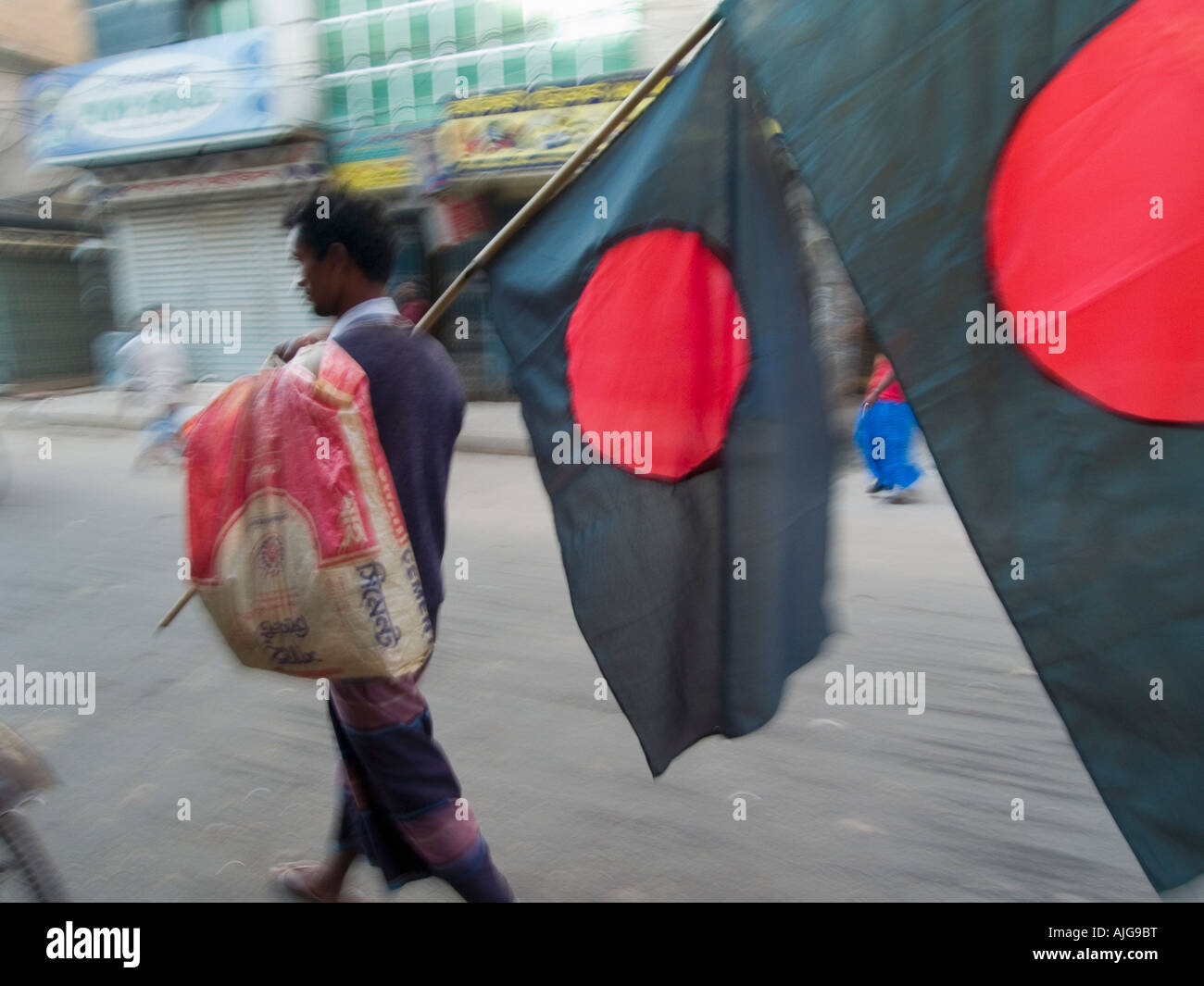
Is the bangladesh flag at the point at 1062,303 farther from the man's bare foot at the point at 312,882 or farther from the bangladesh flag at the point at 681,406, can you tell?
the man's bare foot at the point at 312,882

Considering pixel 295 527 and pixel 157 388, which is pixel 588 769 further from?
pixel 157 388

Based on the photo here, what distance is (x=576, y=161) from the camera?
1.99 m

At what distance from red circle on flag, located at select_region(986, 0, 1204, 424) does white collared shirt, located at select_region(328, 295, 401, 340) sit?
1.27 meters

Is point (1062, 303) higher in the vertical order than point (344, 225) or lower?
lower

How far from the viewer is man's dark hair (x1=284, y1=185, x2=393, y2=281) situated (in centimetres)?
220

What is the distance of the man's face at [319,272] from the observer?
7.25 ft

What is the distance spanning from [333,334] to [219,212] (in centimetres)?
1524

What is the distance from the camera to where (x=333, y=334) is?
216 centimetres

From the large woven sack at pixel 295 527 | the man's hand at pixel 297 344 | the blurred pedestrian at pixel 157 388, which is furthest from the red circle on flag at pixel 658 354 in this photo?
the blurred pedestrian at pixel 157 388

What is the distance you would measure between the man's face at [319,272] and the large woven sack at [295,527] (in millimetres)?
319

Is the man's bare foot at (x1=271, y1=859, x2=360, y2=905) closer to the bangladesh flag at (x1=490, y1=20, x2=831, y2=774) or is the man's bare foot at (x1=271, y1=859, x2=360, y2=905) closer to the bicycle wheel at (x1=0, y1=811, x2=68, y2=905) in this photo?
the bicycle wheel at (x1=0, y1=811, x2=68, y2=905)

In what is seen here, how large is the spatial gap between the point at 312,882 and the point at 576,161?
6.53 ft

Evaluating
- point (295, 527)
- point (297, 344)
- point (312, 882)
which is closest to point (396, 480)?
point (295, 527)
